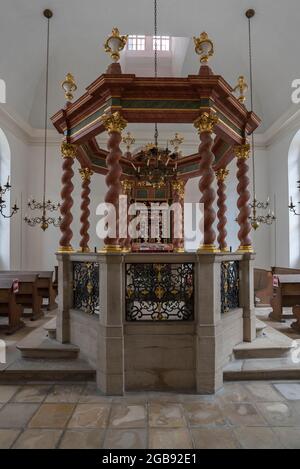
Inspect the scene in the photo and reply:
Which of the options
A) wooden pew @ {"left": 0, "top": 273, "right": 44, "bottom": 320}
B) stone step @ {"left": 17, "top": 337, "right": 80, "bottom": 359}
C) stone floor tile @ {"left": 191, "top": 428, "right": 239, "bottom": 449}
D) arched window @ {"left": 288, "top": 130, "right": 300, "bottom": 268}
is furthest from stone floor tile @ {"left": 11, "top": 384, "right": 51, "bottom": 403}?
arched window @ {"left": 288, "top": 130, "right": 300, "bottom": 268}

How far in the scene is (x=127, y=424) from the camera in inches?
126

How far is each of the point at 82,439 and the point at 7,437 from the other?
654 mm

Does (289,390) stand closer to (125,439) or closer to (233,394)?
(233,394)

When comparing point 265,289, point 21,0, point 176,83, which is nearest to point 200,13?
point 21,0

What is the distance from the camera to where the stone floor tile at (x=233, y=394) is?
3.74 meters

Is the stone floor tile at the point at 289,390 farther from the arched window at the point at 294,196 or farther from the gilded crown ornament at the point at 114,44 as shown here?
the arched window at the point at 294,196

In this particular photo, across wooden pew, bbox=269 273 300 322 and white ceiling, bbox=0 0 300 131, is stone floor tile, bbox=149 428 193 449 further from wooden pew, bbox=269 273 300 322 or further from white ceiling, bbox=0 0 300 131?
white ceiling, bbox=0 0 300 131

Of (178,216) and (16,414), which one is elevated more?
(178,216)

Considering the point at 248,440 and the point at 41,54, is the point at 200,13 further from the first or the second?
the point at 248,440

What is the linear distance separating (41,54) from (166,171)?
6675 millimetres

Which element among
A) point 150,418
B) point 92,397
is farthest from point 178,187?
point 150,418

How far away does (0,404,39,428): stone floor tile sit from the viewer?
3201 mm

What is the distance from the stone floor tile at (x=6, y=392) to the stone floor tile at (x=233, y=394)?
2305 mm

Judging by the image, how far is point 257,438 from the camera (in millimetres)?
2945
